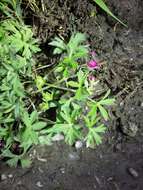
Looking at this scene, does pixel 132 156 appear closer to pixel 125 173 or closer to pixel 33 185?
pixel 125 173

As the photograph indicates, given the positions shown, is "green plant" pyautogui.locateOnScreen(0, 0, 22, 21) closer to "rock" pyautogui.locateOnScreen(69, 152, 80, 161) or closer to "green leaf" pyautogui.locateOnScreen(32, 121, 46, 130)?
"green leaf" pyautogui.locateOnScreen(32, 121, 46, 130)

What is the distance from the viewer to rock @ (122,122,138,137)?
7.08 ft

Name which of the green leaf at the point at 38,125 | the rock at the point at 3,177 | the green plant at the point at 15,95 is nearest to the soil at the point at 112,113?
the rock at the point at 3,177

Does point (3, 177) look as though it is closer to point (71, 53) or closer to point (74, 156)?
point (74, 156)

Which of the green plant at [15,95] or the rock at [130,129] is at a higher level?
the green plant at [15,95]

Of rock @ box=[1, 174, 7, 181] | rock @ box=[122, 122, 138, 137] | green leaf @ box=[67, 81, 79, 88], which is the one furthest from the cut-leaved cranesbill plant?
rock @ box=[1, 174, 7, 181]

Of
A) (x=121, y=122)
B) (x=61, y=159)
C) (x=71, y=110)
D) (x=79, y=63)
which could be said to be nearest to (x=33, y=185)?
(x=61, y=159)

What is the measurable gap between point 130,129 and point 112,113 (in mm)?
139

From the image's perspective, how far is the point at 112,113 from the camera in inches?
88.3

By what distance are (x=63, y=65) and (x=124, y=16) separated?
0.52 meters

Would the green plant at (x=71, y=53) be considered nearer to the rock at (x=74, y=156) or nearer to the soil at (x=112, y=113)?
the soil at (x=112, y=113)

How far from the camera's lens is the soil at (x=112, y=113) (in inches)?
79.7

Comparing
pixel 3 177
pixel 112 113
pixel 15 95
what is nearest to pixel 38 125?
pixel 15 95

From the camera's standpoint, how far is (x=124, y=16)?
2.36 metres
